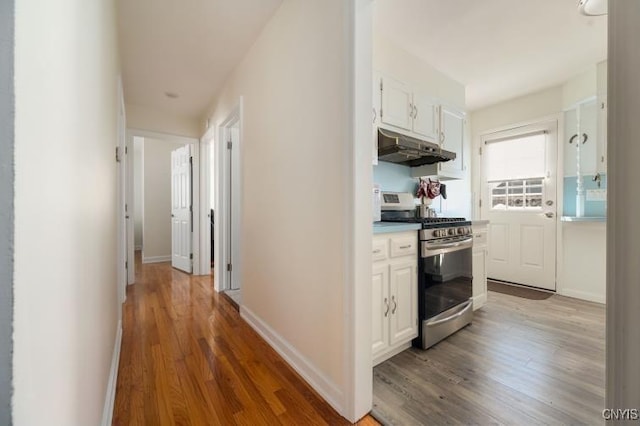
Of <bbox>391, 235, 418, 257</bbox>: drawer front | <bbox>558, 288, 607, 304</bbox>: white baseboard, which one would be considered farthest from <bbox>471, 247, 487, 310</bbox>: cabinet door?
<bbox>558, 288, 607, 304</bbox>: white baseboard

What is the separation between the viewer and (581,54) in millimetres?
2588

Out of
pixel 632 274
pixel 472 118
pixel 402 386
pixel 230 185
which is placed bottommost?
pixel 402 386

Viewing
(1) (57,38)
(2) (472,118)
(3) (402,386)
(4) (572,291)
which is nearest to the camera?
(1) (57,38)

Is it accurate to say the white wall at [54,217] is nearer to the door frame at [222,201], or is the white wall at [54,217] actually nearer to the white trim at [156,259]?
the door frame at [222,201]

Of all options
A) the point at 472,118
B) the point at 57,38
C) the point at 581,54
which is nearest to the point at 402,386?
the point at 57,38

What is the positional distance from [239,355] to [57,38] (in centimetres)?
188

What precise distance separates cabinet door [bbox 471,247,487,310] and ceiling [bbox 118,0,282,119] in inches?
109

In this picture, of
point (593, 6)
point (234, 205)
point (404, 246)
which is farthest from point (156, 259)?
point (593, 6)

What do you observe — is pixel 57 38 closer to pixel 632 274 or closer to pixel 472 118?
pixel 632 274

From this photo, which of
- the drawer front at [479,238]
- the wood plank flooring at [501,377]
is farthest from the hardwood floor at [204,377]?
→ the drawer front at [479,238]

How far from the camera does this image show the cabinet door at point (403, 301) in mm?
1730

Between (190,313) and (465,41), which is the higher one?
(465,41)

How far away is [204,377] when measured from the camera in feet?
5.21

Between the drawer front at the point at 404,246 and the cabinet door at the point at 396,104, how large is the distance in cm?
104
